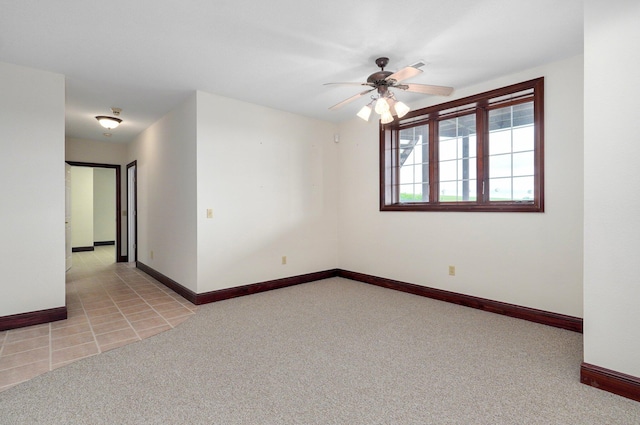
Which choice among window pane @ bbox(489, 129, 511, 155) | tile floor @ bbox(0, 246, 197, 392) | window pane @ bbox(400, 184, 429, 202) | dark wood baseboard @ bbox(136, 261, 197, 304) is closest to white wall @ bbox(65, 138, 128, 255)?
dark wood baseboard @ bbox(136, 261, 197, 304)

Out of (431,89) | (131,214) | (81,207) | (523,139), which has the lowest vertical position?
(131,214)

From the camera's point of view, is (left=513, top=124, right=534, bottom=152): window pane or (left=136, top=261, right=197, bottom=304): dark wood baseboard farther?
(left=136, top=261, right=197, bottom=304): dark wood baseboard

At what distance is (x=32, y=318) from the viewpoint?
3.11 metres

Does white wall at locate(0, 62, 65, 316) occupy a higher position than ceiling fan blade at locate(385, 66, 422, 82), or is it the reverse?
ceiling fan blade at locate(385, 66, 422, 82)

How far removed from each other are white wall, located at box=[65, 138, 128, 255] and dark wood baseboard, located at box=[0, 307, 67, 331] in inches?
151

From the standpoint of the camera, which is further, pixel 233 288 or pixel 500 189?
pixel 233 288

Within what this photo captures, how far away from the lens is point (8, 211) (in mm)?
3025

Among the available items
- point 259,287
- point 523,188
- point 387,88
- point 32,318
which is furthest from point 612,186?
point 32,318

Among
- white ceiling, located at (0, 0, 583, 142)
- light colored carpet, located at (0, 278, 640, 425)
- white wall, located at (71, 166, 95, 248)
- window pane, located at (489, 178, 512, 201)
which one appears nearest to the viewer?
light colored carpet, located at (0, 278, 640, 425)

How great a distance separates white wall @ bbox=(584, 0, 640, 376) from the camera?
1875 mm

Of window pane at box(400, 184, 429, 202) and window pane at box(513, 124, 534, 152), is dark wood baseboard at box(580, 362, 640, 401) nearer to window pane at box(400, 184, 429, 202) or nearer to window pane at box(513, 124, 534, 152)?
window pane at box(513, 124, 534, 152)

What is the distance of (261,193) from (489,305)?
123 inches

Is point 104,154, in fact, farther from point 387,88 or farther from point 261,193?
point 387,88

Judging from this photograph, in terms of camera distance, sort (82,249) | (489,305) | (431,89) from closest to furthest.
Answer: (431,89) < (489,305) < (82,249)
